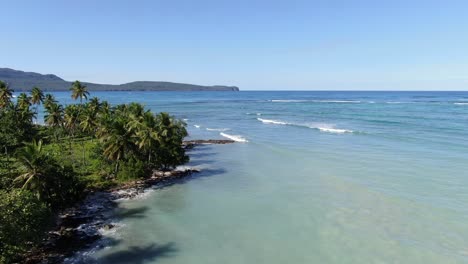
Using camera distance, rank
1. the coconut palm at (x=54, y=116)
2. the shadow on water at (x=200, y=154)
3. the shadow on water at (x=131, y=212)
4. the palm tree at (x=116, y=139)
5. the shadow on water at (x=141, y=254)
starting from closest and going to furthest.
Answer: the shadow on water at (x=141, y=254), the shadow on water at (x=131, y=212), the palm tree at (x=116, y=139), the shadow on water at (x=200, y=154), the coconut palm at (x=54, y=116)

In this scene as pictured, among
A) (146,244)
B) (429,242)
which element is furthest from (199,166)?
(429,242)

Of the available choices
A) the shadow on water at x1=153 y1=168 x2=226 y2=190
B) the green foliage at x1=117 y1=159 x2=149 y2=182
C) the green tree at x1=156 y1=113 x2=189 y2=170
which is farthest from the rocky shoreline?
the green tree at x1=156 y1=113 x2=189 y2=170

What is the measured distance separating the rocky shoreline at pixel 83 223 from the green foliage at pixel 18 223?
198 centimetres

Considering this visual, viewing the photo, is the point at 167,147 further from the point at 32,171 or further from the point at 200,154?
the point at 32,171

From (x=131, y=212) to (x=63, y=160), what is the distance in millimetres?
22488

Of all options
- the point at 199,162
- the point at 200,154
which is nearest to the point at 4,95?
the point at 200,154

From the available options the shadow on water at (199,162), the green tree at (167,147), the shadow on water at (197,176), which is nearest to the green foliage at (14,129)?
the green tree at (167,147)

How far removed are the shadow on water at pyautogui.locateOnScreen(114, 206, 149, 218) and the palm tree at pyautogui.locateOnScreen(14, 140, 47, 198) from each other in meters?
7.29

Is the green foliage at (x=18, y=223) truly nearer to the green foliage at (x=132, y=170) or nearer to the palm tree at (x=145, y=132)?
the green foliage at (x=132, y=170)

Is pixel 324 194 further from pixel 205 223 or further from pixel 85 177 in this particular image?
pixel 85 177

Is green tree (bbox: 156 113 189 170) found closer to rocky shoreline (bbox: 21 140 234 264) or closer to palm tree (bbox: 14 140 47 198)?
rocky shoreline (bbox: 21 140 234 264)

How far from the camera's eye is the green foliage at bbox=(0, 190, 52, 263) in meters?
22.2

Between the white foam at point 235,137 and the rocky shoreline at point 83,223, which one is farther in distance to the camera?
the white foam at point 235,137

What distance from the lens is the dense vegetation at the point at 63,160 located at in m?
24.5
